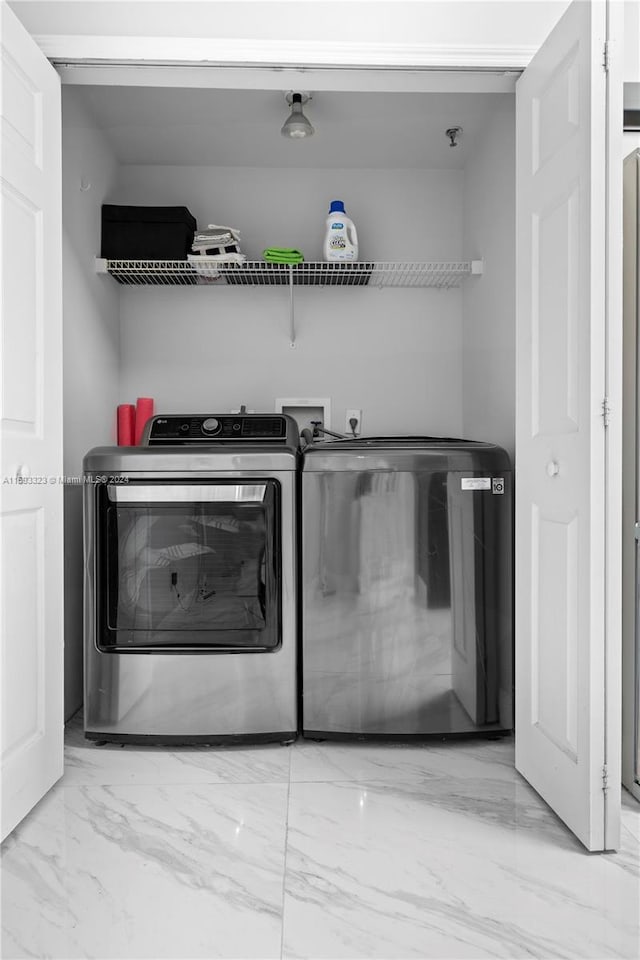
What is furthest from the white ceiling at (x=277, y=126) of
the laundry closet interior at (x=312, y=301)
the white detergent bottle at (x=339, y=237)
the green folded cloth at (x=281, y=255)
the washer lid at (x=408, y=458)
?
the washer lid at (x=408, y=458)

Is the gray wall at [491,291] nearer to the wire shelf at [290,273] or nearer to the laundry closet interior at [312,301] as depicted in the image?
the laundry closet interior at [312,301]

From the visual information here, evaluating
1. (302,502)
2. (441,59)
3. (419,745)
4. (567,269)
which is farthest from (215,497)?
(441,59)

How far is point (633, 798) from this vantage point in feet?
5.87

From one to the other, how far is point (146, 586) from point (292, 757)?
670 mm

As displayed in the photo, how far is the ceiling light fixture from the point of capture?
238 cm

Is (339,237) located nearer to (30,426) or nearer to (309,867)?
(30,426)

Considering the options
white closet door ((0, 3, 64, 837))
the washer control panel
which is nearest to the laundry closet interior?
the washer control panel

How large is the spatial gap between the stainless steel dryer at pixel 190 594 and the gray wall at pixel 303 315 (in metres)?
0.91

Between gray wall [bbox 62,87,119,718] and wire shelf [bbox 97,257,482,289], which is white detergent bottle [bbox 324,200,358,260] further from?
gray wall [bbox 62,87,119,718]

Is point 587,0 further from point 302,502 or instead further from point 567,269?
point 302,502

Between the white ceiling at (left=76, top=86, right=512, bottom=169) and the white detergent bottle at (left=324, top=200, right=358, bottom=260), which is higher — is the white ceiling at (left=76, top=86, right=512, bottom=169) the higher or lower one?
the higher one

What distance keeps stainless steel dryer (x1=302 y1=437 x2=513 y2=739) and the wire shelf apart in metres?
0.93

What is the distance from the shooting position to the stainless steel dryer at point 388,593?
7.09ft

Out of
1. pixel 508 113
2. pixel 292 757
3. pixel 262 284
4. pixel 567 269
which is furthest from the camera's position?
pixel 262 284
